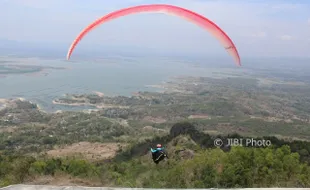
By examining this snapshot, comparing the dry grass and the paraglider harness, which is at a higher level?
the paraglider harness

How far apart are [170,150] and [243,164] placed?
889cm

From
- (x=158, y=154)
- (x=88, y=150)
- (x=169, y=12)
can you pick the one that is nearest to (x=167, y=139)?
(x=88, y=150)

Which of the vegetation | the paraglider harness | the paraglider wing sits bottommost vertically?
the vegetation

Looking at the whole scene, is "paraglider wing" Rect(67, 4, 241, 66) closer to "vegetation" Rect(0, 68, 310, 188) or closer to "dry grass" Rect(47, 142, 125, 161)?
"vegetation" Rect(0, 68, 310, 188)

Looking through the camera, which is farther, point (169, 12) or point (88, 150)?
point (88, 150)

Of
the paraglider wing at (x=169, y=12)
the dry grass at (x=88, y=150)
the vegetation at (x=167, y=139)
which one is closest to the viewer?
the paraglider wing at (x=169, y=12)

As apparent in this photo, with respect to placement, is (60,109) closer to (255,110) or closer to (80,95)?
(80,95)

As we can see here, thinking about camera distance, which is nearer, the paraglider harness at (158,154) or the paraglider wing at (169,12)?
the paraglider harness at (158,154)

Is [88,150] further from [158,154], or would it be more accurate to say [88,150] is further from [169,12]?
[158,154]

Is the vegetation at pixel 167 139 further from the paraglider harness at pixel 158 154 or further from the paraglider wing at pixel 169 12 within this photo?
the paraglider wing at pixel 169 12

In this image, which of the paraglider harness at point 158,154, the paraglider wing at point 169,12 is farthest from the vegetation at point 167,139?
the paraglider wing at point 169,12

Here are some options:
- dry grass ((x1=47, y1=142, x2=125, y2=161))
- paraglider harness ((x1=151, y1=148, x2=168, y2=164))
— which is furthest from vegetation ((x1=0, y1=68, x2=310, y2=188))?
paraglider harness ((x1=151, y1=148, x2=168, y2=164))

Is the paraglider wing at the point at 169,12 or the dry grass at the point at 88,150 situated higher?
the paraglider wing at the point at 169,12

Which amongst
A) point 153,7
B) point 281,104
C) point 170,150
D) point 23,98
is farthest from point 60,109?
point 153,7
